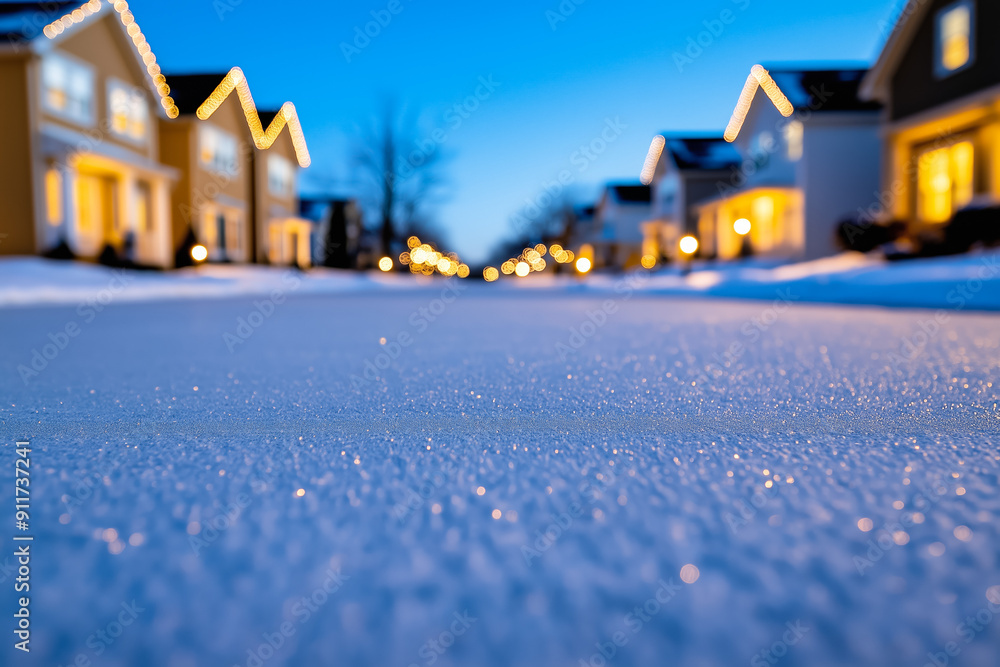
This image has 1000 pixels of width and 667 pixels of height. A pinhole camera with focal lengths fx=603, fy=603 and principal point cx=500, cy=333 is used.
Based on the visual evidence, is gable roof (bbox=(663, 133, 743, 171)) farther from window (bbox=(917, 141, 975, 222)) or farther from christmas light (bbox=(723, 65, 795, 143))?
window (bbox=(917, 141, 975, 222))

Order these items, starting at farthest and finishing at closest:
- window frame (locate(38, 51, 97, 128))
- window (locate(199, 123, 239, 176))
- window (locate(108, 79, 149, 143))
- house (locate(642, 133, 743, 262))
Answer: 1. house (locate(642, 133, 743, 262))
2. window (locate(199, 123, 239, 176))
3. window (locate(108, 79, 149, 143))
4. window frame (locate(38, 51, 97, 128))

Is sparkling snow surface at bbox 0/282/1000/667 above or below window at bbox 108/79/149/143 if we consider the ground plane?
below

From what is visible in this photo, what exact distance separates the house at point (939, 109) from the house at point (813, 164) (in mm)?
2371

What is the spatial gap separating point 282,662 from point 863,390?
1299mm

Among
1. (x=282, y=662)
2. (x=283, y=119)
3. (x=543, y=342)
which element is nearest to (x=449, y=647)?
(x=282, y=662)

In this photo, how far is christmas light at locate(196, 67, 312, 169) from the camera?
18531 mm

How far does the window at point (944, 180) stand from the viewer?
11461mm

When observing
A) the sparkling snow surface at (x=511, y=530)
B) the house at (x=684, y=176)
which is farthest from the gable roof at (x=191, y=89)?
the sparkling snow surface at (x=511, y=530)

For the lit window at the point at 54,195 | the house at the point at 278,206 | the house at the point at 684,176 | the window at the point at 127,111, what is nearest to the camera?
the lit window at the point at 54,195

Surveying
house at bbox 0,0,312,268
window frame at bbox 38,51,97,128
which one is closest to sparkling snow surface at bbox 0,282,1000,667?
house at bbox 0,0,312,268

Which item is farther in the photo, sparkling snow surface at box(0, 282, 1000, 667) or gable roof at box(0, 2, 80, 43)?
gable roof at box(0, 2, 80, 43)

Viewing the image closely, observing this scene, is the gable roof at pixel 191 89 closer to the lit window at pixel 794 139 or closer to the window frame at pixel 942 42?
the lit window at pixel 794 139

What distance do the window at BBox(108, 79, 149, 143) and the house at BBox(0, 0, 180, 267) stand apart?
0.03 metres

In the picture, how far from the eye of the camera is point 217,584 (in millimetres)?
407
